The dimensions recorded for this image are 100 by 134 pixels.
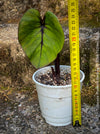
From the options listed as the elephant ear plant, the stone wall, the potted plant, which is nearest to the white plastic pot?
the potted plant

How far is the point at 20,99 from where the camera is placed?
1.68 meters

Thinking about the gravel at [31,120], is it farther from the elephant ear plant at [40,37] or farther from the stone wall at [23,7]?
the stone wall at [23,7]

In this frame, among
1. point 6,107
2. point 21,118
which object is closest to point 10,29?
point 6,107

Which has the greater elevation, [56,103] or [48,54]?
[48,54]

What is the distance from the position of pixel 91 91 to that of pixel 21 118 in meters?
0.60

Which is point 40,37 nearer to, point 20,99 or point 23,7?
point 20,99

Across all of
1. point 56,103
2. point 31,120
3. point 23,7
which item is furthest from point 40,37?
point 23,7

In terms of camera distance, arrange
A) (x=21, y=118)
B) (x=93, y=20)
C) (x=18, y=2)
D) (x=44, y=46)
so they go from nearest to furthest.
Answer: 1. (x=44, y=46)
2. (x=21, y=118)
3. (x=93, y=20)
4. (x=18, y=2)

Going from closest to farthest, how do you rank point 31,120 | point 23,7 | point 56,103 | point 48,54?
point 48,54
point 56,103
point 31,120
point 23,7

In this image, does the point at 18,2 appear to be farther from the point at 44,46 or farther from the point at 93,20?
the point at 44,46

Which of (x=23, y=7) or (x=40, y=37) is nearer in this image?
(x=40, y=37)

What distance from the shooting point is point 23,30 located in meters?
1.11

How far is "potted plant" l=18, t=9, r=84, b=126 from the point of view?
1.07m

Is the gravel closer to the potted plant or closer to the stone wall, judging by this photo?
the potted plant
